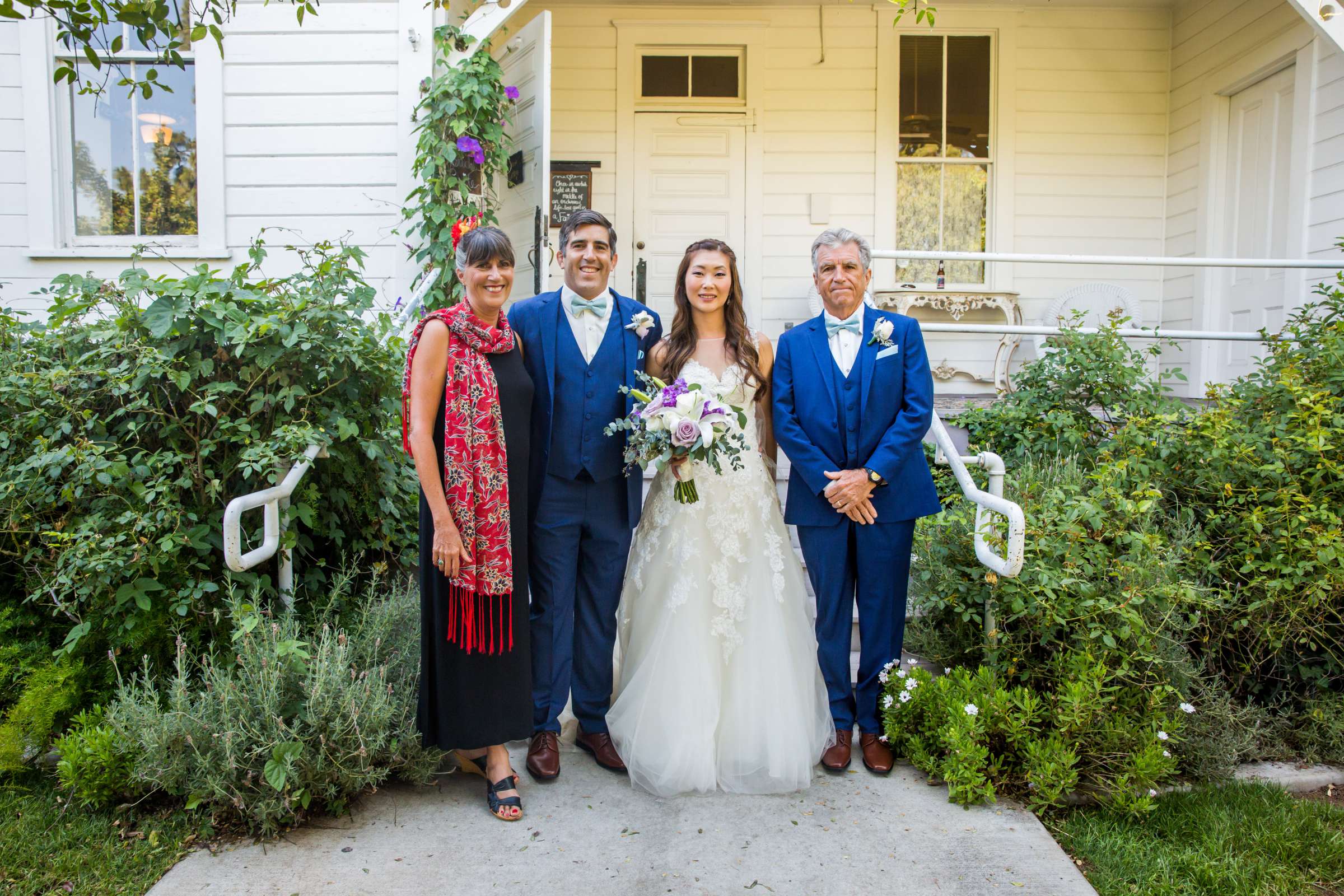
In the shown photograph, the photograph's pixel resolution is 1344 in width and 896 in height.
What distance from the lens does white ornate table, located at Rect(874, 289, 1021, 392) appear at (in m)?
6.67

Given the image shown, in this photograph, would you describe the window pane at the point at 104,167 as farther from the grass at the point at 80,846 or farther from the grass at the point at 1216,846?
the grass at the point at 1216,846

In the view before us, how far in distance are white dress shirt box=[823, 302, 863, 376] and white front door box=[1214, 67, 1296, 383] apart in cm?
437

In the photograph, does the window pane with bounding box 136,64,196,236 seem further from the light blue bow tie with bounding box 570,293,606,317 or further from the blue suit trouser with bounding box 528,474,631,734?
the blue suit trouser with bounding box 528,474,631,734

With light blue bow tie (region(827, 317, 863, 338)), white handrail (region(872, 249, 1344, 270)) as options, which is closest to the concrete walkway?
light blue bow tie (region(827, 317, 863, 338))

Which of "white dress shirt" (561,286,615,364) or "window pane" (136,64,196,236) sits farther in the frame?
"window pane" (136,64,196,236)

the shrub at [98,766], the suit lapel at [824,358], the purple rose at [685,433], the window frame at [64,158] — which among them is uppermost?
the window frame at [64,158]

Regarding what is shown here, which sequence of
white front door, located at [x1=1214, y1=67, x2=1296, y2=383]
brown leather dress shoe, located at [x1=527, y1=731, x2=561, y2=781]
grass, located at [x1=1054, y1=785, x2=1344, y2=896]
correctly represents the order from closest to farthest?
grass, located at [x1=1054, y1=785, x2=1344, y2=896]
brown leather dress shoe, located at [x1=527, y1=731, x2=561, y2=781]
white front door, located at [x1=1214, y1=67, x2=1296, y2=383]

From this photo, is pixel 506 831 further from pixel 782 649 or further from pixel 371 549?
pixel 371 549

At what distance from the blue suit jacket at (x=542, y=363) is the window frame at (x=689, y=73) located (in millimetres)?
4276

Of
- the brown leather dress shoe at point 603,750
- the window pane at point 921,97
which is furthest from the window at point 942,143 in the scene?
the brown leather dress shoe at point 603,750

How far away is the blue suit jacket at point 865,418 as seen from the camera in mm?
3008

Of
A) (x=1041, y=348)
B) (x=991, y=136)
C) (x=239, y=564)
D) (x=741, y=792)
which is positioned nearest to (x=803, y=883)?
(x=741, y=792)

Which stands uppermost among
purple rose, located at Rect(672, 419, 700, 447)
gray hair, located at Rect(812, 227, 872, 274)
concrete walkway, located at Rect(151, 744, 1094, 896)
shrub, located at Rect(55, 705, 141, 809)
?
gray hair, located at Rect(812, 227, 872, 274)

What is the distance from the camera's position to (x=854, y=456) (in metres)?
3.06
